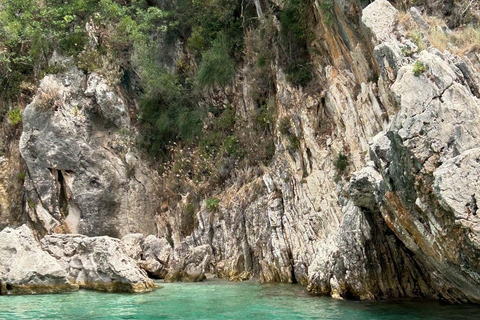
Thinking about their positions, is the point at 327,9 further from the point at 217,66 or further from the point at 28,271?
the point at 28,271

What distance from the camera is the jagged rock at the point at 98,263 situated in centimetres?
1867

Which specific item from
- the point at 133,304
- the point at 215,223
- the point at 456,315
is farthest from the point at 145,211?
the point at 456,315

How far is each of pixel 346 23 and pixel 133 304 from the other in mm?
11066

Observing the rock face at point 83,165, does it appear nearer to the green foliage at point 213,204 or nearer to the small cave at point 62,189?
the small cave at point 62,189

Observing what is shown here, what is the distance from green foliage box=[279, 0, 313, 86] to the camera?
901 inches

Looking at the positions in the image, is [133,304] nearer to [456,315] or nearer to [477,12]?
[456,315]

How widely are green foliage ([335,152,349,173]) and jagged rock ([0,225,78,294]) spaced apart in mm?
9295

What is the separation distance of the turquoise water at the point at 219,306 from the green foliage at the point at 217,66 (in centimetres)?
1210

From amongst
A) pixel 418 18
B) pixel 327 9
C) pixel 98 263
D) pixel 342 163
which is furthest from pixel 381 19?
pixel 98 263

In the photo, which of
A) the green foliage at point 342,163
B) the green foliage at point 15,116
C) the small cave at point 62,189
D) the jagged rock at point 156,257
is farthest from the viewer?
the green foliage at point 15,116

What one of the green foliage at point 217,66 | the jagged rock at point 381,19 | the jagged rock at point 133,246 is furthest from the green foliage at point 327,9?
the jagged rock at point 133,246

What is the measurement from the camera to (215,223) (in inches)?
972

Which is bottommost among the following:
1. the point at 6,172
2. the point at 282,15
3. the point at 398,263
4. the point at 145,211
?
the point at 398,263

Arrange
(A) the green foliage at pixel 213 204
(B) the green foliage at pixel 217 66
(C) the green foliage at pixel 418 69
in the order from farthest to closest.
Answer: (B) the green foliage at pixel 217 66 → (A) the green foliage at pixel 213 204 → (C) the green foliage at pixel 418 69
